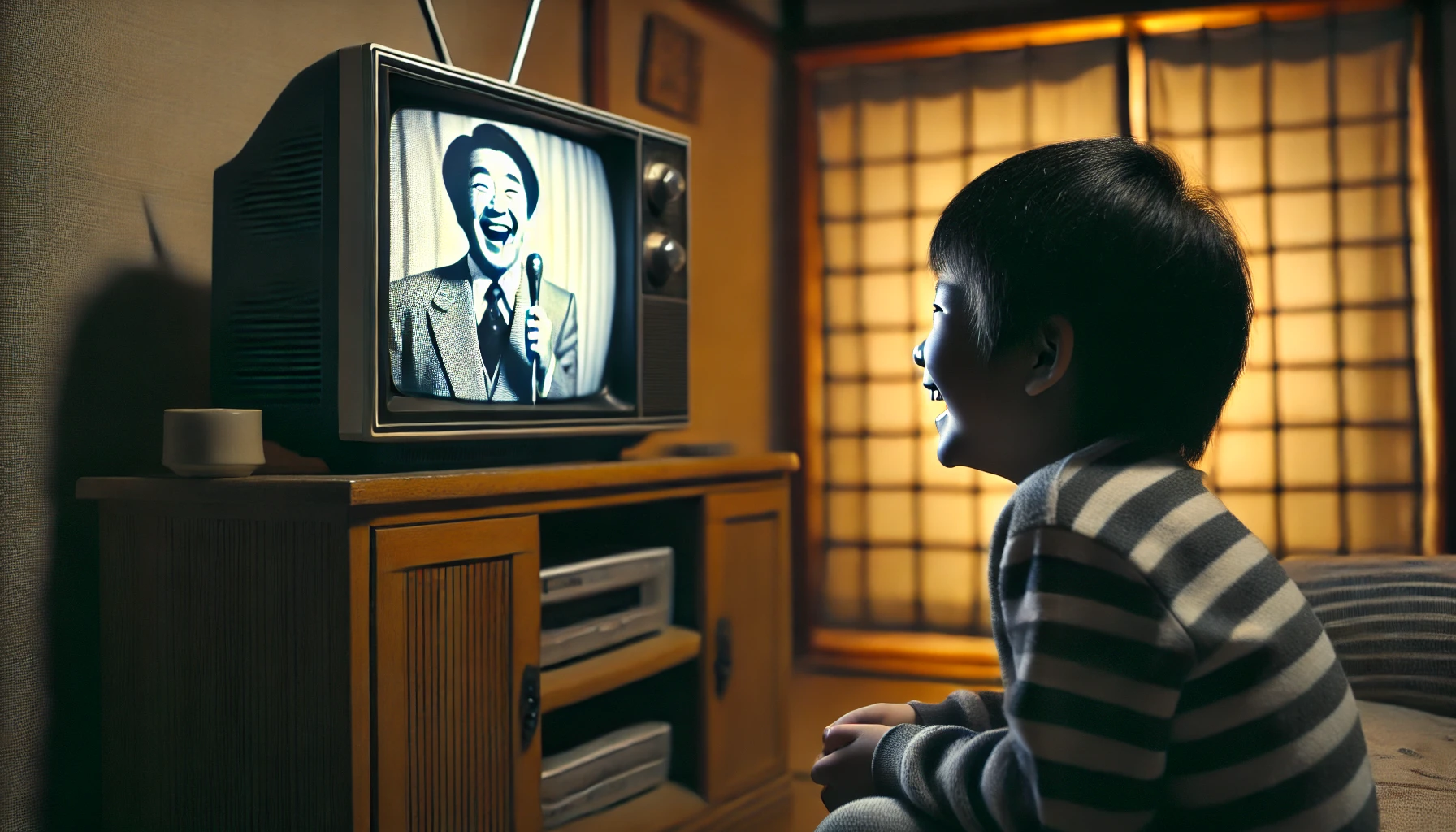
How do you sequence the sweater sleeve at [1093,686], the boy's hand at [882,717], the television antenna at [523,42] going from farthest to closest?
the television antenna at [523,42] < the boy's hand at [882,717] < the sweater sleeve at [1093,686]

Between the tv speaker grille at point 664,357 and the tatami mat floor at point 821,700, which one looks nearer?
the tv speaker grille at point 664,357

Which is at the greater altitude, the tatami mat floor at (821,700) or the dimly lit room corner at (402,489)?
the dimly lit room corner at (402,489)

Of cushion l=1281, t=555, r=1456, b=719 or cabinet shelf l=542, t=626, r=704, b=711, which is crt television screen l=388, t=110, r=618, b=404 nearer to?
cabinet shelf l=542, t=626, r=704, b=711

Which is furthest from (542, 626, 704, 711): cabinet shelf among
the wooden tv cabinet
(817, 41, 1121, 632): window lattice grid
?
(817, 41, 1121, 632): window lattice grid

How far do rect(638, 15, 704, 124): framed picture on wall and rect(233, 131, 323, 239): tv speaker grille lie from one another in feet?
4.34

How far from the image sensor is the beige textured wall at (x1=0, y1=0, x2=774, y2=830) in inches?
48.6

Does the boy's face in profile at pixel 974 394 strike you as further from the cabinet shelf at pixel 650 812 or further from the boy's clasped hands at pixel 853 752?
the cabinet shelf at pixel 650 812

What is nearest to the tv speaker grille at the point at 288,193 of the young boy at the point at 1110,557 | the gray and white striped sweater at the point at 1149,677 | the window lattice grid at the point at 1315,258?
the young boy at the point at 1110,557

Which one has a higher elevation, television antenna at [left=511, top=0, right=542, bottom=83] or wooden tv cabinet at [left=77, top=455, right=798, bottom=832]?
television antenna at [left=511, top=0, right=542, bottom=83]

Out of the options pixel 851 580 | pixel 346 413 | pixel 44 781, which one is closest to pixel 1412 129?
pixel 851 580

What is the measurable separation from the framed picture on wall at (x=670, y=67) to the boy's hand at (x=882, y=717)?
1971mm

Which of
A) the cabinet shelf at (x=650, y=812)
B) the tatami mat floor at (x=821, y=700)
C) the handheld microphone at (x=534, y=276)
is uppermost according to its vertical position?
the handheld microphone at (x=534, y=276)

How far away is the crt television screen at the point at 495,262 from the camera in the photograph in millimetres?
1276

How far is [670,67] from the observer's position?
257cm
